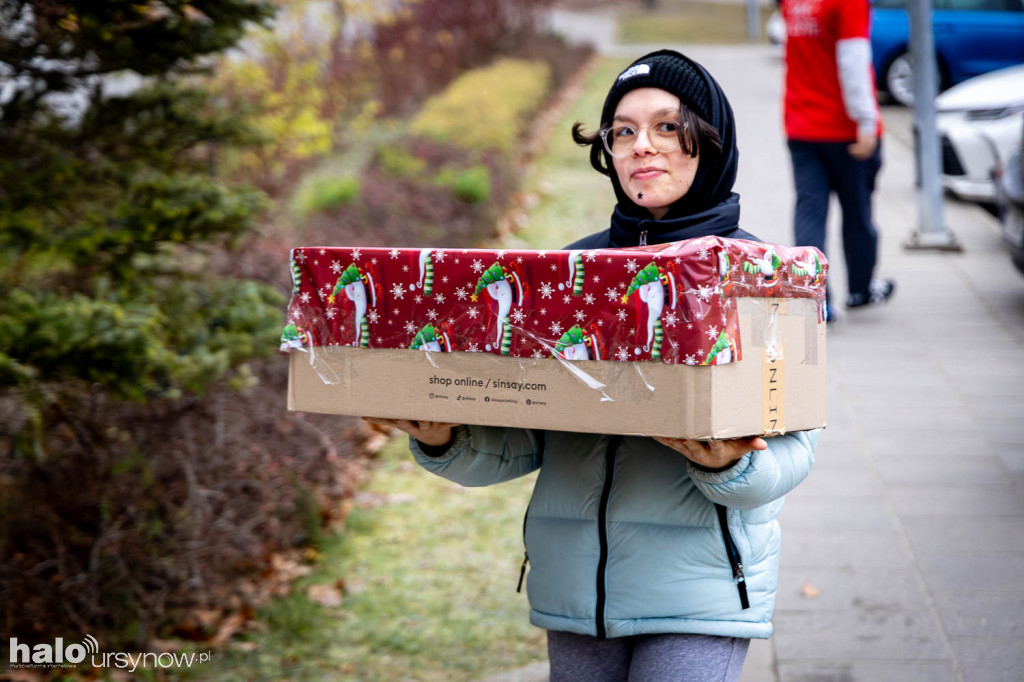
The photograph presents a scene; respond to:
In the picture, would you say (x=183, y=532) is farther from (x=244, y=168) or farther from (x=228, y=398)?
(x=244, y=168)

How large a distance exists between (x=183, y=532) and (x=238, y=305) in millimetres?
949

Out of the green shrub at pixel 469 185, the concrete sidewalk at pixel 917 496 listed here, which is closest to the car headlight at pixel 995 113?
the concrete sidewalk at pixel 917 496

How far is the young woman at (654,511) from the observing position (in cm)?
219

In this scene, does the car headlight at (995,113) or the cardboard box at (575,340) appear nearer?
the cardboard box at (575,340)

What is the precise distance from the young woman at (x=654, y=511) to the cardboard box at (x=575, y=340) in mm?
141

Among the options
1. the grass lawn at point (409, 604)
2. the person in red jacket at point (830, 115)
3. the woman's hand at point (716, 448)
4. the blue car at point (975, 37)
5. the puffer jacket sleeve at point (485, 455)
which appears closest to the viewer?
the woman's hand at point (716, 448)

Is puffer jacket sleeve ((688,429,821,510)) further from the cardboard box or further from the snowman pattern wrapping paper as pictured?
the snowman pattern wrapping paper

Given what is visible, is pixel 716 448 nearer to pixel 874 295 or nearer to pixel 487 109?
pixel 874 295

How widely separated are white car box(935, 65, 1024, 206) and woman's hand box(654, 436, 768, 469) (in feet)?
25.8

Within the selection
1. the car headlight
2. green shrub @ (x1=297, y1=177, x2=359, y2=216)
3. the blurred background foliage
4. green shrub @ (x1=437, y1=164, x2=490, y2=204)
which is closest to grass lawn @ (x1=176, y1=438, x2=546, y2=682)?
the blurred background foliage

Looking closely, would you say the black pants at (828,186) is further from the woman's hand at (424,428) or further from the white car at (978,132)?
the woman's hand at (424,428)

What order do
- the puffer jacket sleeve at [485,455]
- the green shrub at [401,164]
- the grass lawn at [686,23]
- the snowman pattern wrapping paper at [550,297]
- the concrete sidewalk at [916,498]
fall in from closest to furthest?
the snowman pattern wrapping paper at [550,297] → the puffer jacket sleeve at [485,455] → the concrete sidewalk at [916,498] → the green shrub at [401,164] → the grass lawn at [686,23]

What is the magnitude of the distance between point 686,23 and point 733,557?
30.7m

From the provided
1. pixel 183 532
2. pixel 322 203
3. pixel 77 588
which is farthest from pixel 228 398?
pixel 322 203
